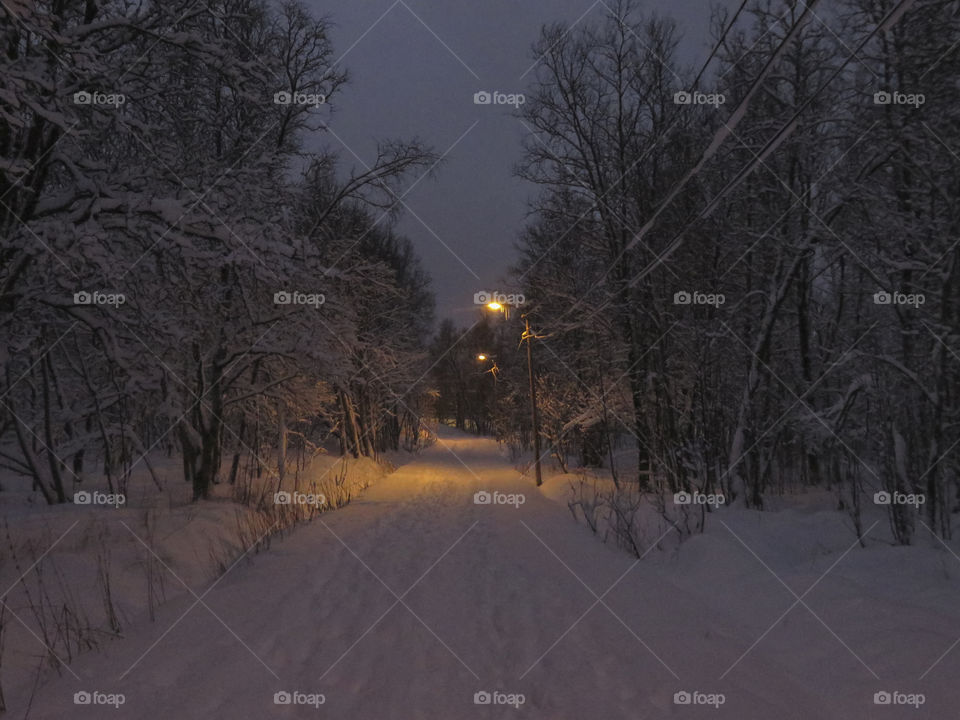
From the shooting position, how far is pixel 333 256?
16.2 metres

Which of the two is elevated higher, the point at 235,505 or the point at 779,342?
the point at 779,342

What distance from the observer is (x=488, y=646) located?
4.99 m

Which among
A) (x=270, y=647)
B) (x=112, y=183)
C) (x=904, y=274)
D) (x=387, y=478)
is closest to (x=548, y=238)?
(x=387, y=478)

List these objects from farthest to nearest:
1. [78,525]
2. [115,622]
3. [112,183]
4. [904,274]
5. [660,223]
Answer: [660,223] → [904,274] → [78,525] → [112,183] → [115,622]

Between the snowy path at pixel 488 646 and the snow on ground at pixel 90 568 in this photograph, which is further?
the snow on ground at pixel 90 568

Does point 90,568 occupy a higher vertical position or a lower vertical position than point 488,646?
higher

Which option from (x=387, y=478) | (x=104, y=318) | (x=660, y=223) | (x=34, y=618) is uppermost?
(x=660, y=223)

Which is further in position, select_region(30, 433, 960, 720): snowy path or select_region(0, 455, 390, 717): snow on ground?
select_region(0, 455, 390, 717): snow on ground

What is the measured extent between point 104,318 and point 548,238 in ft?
59.8

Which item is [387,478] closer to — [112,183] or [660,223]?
[660,223]

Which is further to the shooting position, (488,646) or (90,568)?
(90,568)

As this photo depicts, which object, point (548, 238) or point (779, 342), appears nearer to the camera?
point (779, 342)

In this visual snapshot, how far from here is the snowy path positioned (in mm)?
3889

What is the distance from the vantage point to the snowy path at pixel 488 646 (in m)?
3.89
